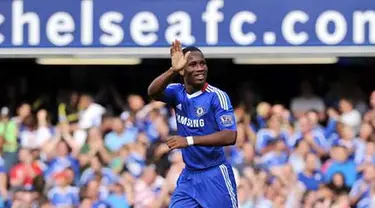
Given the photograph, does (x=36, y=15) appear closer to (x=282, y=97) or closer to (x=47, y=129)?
(x=47, y=129)

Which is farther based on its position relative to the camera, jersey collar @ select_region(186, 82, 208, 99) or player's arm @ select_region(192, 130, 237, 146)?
jersey collar @ select_region(186, 82, 208, 99)

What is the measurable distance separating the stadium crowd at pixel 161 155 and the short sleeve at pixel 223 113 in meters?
4.38

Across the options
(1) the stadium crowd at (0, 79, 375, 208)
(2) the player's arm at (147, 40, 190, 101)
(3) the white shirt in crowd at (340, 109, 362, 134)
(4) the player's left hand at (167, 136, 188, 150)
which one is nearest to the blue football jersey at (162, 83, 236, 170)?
(2) the player's arm at (147, 40, 190, 101)

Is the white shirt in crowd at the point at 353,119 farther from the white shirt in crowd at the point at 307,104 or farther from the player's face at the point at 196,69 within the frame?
the player's face at the point at 196,69

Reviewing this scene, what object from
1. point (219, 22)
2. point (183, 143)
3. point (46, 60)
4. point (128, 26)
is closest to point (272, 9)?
point (219, 22)

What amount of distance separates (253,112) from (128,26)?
80.3 inches

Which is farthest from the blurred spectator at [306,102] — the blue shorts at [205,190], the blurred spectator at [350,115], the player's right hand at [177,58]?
the player's right hand at [177,58]

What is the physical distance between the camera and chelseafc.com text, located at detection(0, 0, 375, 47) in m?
15.9

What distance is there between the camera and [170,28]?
53.7 feet

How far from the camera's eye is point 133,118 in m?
16.0

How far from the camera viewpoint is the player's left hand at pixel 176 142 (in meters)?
9.21

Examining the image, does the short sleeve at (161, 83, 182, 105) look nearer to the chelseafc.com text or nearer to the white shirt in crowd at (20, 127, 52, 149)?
the chelseafc.com text

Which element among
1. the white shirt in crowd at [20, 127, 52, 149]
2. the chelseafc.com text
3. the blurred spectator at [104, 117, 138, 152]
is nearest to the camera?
A: the blurred spectator at [104, 117, 138, 152]

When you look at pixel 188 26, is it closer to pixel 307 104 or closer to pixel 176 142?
pixel 307 104
